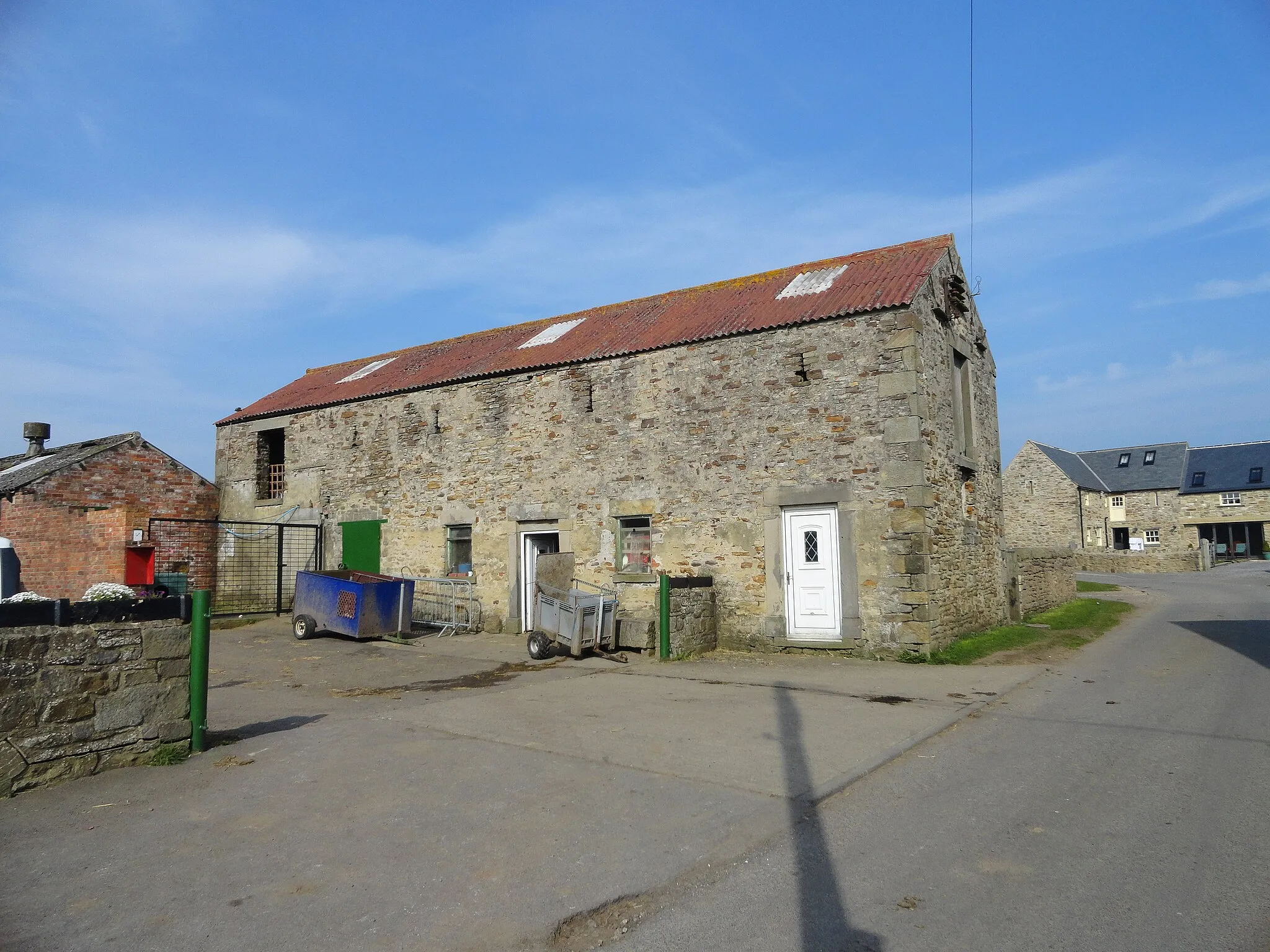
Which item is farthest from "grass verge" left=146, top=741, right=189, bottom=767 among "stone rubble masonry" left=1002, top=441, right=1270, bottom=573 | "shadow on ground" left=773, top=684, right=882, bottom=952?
"stone rubble masonry" left=1002, top=441, right=1270, bottom=573

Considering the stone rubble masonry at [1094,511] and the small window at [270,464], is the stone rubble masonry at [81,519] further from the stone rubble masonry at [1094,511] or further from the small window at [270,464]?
the stone rubble masonry at [1094,511]

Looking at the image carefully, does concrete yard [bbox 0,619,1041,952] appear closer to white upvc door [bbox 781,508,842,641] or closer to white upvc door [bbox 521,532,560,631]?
white upvc door [bbox 781,508,842,641]

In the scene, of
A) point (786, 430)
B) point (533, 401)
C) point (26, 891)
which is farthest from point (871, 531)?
point (26, 891)

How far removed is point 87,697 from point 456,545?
11.5 metres

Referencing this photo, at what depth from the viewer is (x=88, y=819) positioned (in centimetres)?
498

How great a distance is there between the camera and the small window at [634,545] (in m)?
14.6

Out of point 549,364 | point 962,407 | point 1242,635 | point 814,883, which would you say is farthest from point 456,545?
point 1242,635

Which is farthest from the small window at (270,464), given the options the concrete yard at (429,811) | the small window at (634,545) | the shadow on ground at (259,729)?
the shadow on ground at (259,729)

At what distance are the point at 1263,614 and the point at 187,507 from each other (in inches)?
974

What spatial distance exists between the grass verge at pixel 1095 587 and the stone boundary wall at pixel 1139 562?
1026 centimetres

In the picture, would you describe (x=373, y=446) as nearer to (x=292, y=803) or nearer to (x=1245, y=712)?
(x=292, y=803)

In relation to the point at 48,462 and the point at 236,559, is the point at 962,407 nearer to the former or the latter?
the point at 236,559

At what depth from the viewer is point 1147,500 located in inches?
1906

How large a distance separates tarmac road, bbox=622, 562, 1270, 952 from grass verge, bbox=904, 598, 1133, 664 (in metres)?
3.68
